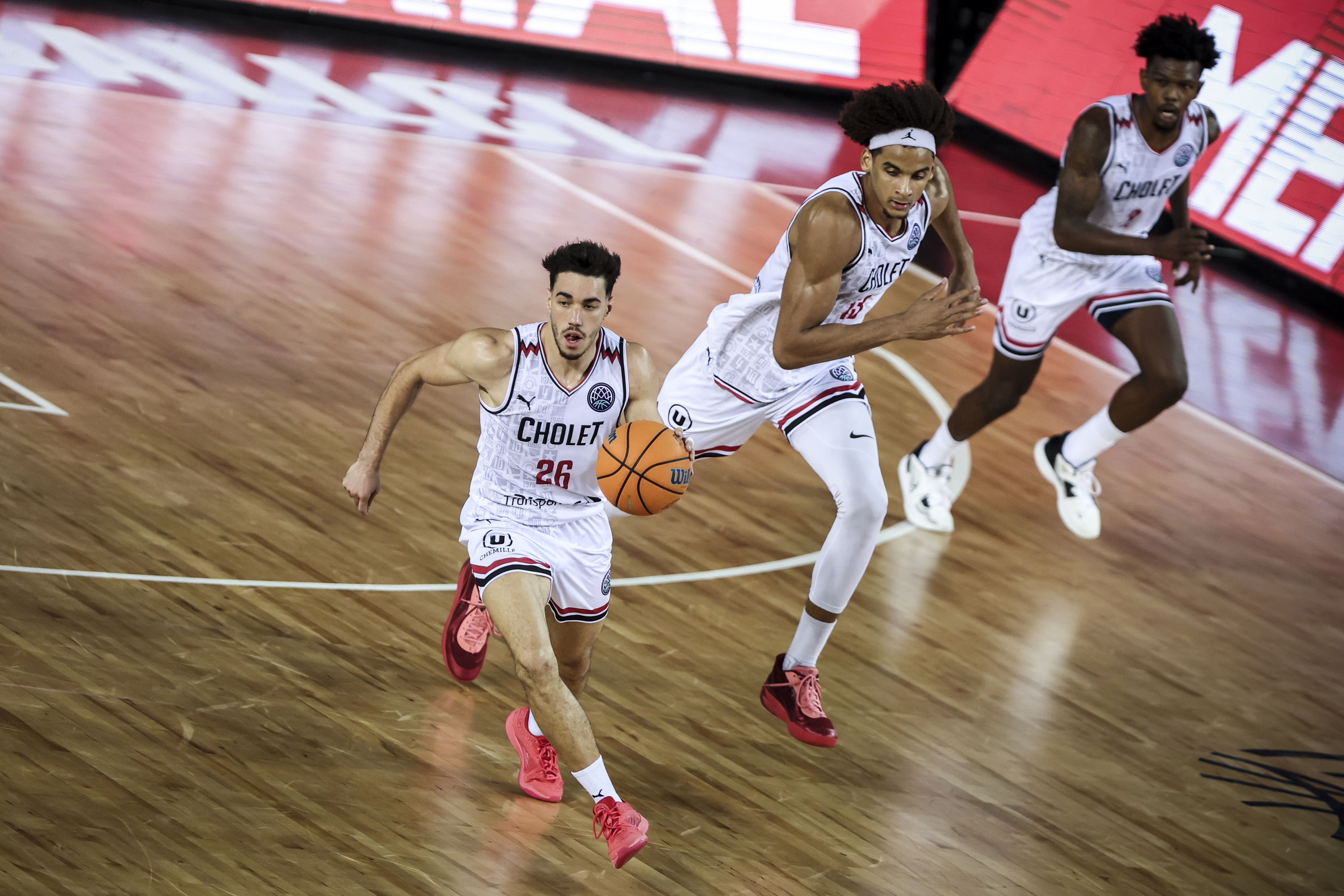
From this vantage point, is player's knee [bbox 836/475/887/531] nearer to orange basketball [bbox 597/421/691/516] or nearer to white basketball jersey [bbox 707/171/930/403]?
white basketball jersey [bbox 707/171/930/403]

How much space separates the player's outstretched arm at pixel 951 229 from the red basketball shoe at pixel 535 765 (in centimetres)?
246

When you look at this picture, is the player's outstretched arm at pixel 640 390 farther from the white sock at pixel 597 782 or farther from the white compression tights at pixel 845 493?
the white sock at pixel 597 782

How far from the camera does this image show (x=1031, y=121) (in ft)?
47.5

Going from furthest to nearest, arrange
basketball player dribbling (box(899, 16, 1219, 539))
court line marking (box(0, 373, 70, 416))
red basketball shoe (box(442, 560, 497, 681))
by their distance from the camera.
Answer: basketball player dribbling (box(899, 16, 1219, 539)) < court line marking (box(0, 373, 70, 416)) < red basketball shoe (box(442, 560, 497, 681))

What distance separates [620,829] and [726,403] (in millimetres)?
1898

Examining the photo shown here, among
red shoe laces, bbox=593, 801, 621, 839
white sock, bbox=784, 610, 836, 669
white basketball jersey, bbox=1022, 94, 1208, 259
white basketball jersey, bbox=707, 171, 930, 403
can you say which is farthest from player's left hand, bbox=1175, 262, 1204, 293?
red shoe laces, bbox=593, 801, 621, 839

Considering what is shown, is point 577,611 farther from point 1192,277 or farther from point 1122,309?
point 1192,277

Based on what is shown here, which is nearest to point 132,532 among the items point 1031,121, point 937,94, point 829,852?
point 829,852

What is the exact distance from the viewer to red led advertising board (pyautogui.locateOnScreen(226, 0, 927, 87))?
14.1m

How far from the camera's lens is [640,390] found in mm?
4637

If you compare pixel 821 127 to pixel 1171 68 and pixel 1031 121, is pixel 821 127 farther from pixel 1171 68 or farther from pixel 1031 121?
pixel 1171 68

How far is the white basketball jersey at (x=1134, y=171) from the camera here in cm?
680

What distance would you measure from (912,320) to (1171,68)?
2.77 metres

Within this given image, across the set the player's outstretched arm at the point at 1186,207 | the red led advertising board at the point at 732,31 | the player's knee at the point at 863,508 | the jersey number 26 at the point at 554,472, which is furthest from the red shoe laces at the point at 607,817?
the red led advertising board at the point at 732,31
